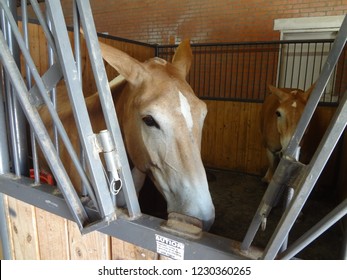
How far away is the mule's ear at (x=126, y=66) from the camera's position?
3.54 ft

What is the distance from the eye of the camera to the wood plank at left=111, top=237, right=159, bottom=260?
2.35 ft

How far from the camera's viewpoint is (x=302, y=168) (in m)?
0.52

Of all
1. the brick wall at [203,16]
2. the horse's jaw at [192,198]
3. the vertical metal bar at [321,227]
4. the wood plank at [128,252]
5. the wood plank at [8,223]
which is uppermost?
the brick wall at [203,16]

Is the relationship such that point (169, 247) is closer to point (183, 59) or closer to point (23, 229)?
point (23, 229)

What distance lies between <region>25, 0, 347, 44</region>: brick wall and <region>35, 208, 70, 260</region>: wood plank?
4413mm

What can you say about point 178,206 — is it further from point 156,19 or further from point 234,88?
point 156,19

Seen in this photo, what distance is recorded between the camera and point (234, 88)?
449cm

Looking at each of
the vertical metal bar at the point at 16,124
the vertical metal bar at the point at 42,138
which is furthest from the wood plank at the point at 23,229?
the vertical metal bar at the point at 42,138

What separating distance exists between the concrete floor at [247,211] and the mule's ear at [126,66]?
962 millimetres

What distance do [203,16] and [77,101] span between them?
4.70 metres

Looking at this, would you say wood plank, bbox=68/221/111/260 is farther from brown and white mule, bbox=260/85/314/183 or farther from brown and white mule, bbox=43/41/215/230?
brown and white mule, bbox=260/85/314/183

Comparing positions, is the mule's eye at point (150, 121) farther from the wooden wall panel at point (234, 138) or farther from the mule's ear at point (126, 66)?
the wooden wall panel at point (234, 138)

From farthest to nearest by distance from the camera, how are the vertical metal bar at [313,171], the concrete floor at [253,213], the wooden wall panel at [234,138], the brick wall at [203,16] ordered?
1. the brick wall at [203,16]
2. the wooden wall panel at [234,138]
3. the concrete floor at [253,213]
4. the vertical metal bar at [313,171]
